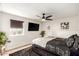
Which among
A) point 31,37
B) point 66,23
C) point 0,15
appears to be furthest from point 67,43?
point 0,15

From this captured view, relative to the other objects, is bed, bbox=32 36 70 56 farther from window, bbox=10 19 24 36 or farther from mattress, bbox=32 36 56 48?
window, bbox=10 19 24 36

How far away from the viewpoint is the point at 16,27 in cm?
149

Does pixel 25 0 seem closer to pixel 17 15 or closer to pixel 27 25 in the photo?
pixel 17 15

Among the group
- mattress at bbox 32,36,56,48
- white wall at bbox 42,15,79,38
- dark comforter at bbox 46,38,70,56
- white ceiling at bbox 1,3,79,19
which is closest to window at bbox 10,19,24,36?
white ceiling at bbox 1,3,79,19

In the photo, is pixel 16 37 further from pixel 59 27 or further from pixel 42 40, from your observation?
pixel 59 27

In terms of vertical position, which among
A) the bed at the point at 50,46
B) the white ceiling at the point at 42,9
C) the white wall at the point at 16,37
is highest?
the white ceiling at the point at 42,9

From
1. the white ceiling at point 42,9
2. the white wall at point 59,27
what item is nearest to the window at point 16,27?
the white ceiling at point 42,9

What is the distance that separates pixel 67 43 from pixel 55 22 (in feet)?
1.58

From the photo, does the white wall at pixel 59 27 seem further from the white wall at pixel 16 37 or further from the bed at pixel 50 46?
the white wall at pixel 16 37

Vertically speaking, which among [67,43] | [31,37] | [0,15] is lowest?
[67,43]

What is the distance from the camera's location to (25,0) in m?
1.43

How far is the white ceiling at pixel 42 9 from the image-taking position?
4.60ft

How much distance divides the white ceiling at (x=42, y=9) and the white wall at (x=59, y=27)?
0.10 metres

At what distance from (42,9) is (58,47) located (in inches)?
31.3
